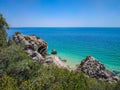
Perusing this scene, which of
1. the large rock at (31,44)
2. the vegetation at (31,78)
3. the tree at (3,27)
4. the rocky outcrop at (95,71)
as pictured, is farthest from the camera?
the large rock at (31,44)

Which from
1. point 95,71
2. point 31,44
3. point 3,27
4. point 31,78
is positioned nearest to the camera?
point 31,78

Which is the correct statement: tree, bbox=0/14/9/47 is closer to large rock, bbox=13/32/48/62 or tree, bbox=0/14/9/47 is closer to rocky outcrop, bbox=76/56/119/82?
large rock, bbox=13/32/48/62

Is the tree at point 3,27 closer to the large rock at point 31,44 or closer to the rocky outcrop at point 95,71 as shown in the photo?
the large rock at point 31,44

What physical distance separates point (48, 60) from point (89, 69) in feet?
26.8

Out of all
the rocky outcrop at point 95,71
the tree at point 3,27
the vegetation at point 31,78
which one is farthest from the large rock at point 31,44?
the vegetation at point 31,78

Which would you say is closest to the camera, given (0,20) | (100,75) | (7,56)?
(7,56)

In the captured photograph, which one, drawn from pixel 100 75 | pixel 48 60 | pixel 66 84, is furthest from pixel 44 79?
pixel 100 75

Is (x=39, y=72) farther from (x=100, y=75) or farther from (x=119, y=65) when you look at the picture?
(x=119, y=65)

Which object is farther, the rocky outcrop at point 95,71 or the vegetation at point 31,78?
the rocky outcrop at point 95,71

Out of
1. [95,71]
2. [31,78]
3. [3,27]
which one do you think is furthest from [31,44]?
[31,78]

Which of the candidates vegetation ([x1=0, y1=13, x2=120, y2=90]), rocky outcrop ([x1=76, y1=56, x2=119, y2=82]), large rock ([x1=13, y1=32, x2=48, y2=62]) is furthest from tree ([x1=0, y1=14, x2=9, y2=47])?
rocky outcrop ([x1=76, y1=56, x2=119, y2=82])

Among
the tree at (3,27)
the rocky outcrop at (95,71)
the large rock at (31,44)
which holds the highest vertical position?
the tree at (3,27)

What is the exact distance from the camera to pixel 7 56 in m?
18.3

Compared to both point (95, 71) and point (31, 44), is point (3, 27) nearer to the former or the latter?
point (31, 44)
